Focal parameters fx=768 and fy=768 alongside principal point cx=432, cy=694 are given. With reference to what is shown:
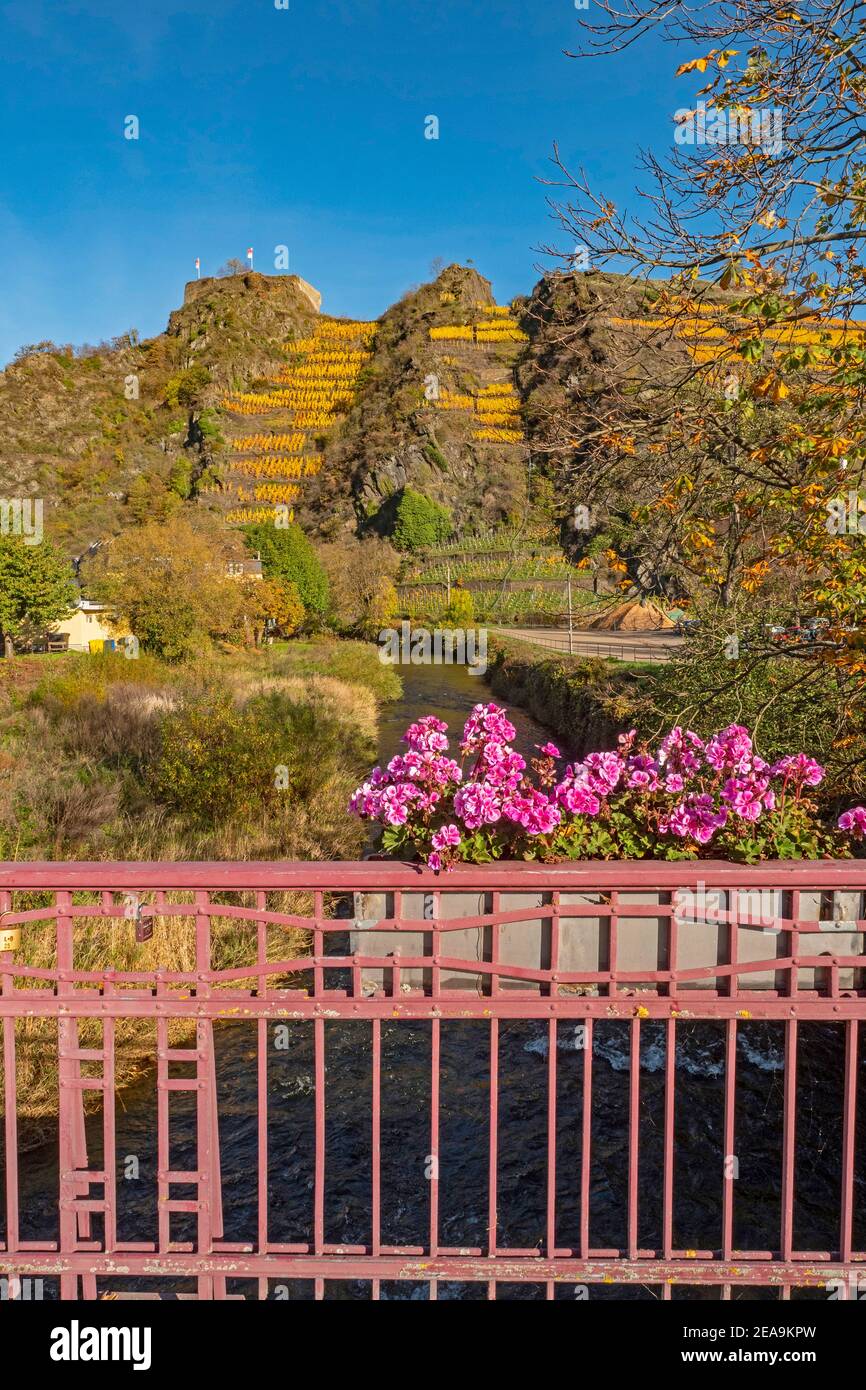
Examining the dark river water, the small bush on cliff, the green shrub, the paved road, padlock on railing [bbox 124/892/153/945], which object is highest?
the small bush on cliff

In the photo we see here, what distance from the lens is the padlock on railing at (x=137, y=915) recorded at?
6.76ft

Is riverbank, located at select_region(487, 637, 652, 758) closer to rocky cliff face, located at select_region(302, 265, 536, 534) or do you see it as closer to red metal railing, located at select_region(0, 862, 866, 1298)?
red metal railing, located at select_region(0, 862, 866, 1298)

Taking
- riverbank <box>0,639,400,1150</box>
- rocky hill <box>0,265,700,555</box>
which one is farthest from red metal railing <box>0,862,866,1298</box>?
rocky hill <box>0,265,700,555</box>

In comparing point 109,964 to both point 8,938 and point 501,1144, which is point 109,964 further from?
point 8,938

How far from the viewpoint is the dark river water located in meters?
4.10

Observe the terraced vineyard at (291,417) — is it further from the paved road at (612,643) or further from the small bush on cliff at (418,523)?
the paved road at (612,643)

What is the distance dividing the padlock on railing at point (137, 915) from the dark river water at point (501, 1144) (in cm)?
251

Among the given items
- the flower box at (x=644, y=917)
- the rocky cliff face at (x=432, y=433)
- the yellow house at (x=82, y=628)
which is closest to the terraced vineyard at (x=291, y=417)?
the rocky cliff face at (x=432, y=433)

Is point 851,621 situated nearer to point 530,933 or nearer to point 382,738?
point 530,933

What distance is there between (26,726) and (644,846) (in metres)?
14.3

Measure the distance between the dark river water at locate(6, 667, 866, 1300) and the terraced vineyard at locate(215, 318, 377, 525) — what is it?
204 feet

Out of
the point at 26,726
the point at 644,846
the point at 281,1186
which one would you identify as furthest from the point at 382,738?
the point at 644,846

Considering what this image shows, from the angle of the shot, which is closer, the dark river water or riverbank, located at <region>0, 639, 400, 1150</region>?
the dark river water

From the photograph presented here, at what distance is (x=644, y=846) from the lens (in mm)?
2928
